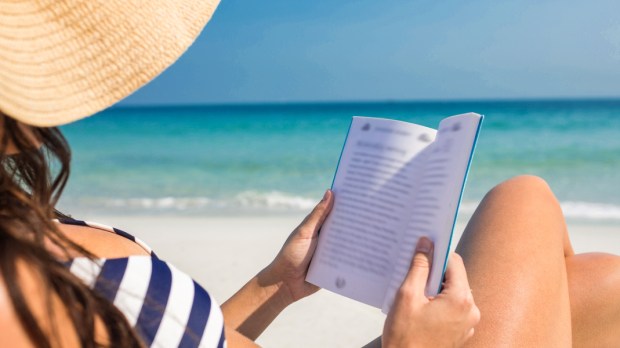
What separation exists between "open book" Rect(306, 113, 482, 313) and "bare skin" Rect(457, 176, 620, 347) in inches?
8.1

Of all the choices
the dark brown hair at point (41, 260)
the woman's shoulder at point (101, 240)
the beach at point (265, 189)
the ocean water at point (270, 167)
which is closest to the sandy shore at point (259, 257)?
the beach at point (265, 189)

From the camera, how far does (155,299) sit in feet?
3.07

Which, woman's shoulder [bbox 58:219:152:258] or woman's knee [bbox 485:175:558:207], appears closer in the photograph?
woman's shoulder [bbox 58:219:152:258]

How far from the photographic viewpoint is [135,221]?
18.6 feet

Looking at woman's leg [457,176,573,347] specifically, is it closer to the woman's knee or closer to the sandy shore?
the woman's knee

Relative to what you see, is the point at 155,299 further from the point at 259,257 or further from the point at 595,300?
the point at 259,257

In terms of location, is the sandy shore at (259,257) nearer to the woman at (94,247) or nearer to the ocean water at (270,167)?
the ocean water at (270,167)

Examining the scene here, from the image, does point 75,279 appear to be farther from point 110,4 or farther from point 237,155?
point 237,155

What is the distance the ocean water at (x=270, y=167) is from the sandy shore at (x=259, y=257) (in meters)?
0.93

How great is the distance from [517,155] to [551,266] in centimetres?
1063

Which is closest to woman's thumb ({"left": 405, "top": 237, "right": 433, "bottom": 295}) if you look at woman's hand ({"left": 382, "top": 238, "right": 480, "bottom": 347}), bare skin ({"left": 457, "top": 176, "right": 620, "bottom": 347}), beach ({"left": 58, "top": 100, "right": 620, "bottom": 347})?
woman's hand ({"left": 382, "top": 238, "right": 480, "bottom": 347})

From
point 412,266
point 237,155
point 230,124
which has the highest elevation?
point 230,124

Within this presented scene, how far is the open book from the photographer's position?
3.92 feet

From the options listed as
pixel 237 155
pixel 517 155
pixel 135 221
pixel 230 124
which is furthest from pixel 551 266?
pixel 230 124
